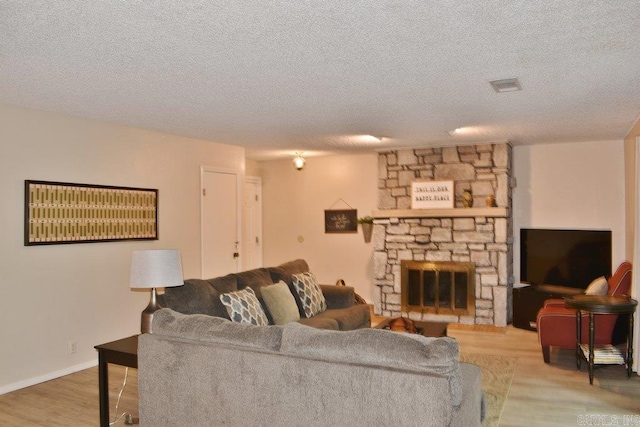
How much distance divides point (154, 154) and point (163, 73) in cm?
248

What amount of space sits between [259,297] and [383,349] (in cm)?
254

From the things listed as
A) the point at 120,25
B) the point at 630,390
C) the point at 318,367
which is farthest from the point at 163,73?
the point at 630,390

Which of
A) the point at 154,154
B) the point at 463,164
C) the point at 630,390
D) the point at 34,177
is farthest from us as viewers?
the point at 463,164

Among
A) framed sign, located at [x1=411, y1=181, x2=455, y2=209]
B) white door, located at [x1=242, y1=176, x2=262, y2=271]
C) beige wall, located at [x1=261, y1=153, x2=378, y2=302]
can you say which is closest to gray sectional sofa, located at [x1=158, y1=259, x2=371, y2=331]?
framed sign, located at [x1=411, y1=181, x2=455, y2=209]

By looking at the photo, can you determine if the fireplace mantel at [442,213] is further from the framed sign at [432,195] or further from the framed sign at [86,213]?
the framed sign at [86,213]

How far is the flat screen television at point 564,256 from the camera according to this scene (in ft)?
21.4

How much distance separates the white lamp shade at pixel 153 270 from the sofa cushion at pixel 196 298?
297 mm

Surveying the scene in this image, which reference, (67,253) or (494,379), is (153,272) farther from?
(494,379)

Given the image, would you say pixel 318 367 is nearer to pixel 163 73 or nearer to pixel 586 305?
pixel 163 73

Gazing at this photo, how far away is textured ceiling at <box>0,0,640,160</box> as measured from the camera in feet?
8.22

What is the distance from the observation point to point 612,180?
21.6ft

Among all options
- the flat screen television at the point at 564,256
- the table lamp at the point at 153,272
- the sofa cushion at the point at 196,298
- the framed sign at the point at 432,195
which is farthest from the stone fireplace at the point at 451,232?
the table lamp at the point at 153,272

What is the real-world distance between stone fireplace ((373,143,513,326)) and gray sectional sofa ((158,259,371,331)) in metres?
1.87

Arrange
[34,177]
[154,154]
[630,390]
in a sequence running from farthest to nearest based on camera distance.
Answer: [154,154]
[34,177]
[630,390]
